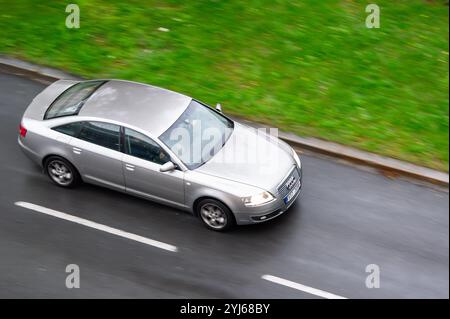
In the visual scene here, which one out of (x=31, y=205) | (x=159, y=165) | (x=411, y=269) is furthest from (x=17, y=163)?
(x=411, y=269)

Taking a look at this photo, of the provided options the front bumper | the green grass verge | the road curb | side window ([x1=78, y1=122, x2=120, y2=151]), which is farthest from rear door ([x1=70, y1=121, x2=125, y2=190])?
the road curb

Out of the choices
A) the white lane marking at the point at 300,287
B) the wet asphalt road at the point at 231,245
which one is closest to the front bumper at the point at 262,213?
the wet asphalt road at the point at 231,245

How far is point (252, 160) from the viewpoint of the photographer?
10578mm

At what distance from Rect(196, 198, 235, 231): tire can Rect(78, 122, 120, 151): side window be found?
1.68 m

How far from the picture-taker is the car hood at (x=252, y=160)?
10203 millimetres

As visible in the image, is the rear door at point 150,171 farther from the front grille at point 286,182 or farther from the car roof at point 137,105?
the front grille at point 286,182

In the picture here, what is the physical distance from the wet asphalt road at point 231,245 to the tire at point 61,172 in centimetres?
17

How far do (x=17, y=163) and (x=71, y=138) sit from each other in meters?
1.67

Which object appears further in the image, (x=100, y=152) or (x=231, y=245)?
(x=100, y=152)

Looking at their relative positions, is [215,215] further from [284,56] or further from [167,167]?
[284,56]

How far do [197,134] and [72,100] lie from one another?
7.65ft

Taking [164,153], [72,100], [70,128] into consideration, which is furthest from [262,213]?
[72,100]

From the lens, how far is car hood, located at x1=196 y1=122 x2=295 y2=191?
33.5 ft

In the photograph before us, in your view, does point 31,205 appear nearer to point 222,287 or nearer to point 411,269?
point 222,287
